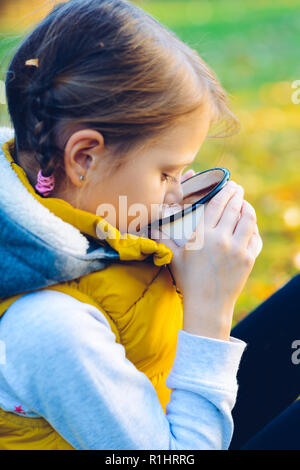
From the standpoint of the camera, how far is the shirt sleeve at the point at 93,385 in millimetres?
964

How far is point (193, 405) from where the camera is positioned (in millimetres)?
1073

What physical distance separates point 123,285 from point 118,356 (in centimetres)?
14

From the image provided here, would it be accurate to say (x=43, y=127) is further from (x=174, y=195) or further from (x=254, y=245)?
(x=254, y=245)

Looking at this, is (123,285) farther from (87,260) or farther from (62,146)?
(62,146)

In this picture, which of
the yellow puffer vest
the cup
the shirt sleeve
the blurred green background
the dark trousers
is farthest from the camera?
the blurred green background

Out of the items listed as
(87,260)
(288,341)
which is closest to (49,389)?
(87,260)

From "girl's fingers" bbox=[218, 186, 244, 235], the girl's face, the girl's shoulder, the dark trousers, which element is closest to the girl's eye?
the girl's face

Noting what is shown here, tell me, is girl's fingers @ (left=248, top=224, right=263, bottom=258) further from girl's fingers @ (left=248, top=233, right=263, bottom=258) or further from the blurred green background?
the blurred green background

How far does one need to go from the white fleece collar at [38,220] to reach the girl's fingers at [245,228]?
33cm

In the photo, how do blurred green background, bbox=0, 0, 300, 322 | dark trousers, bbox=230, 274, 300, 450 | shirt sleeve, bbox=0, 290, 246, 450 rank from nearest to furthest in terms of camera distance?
shirt sleeve, bbox=0, 290, 246, 450 < dark trousers, bbox=230, 274, 300, 450 < blurred green background, bbox=0, 0, 300, 322

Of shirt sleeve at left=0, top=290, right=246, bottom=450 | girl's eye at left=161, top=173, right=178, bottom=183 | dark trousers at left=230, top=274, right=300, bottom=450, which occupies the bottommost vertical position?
dark trousers at left=230, top=274, right=300, bottom=450

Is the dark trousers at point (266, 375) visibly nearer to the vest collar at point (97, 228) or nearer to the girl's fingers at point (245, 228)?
the girl's fingers at point (245, 228)

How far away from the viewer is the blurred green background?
265 cm

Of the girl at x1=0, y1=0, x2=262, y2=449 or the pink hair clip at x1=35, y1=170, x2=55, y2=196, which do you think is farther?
the pink hair clip at x1=35, y1=170, x2=55, y2=196
